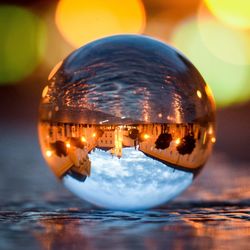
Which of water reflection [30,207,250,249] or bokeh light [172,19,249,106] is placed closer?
water reflection [30,207,250,249]

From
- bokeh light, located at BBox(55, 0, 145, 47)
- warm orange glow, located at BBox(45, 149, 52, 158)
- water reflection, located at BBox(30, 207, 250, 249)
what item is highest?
bokeh light, located at BBox(55, 0, 145, 47)

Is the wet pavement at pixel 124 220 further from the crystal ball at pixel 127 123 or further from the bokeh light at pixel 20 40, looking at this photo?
the bokeh light at pixel 20 40

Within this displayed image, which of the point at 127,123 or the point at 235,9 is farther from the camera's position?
the point at 235,9

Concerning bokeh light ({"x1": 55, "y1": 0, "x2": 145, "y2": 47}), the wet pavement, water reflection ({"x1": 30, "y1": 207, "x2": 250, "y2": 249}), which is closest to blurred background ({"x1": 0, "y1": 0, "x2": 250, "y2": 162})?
bokeh light ({"x1": 55, "y1": 0, "x2": 145, "y2": 47})

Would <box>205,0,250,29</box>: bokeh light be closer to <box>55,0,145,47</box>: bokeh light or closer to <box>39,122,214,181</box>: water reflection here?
<box>55,0,145,47</box>: bokeh light

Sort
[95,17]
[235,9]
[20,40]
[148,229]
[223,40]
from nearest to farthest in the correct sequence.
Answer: [148,229] < [235,9] < [95,17] < [223,40] < [20,40]

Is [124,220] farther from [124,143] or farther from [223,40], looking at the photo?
[223,40]

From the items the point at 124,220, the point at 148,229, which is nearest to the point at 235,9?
the point at 124,220
